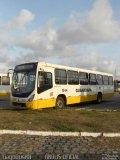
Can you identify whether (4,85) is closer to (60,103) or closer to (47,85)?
(60,103)

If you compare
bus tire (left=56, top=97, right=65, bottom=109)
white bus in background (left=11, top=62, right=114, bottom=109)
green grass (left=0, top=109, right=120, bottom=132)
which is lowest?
green grass (left=0, top=109, right=120, bottom=132)

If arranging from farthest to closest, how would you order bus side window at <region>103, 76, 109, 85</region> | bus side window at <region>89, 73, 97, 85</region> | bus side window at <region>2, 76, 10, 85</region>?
bus side window at <region>2, 76, 10, 85</region> < bus side window at <region>103, 76, 109, 85</region> < bus side window at <region>89, 73, 97, 85</region>

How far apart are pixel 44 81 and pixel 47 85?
0.35 m

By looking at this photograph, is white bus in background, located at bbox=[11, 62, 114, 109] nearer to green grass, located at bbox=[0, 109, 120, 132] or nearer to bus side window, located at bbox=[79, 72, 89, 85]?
bus side window, located at bbox=[79, 72, 89, 85]

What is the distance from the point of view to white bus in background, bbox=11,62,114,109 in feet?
58.7

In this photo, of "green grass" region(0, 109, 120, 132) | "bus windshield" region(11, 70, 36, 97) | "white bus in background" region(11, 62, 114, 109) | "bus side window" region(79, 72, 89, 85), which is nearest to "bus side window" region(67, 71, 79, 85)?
"white bus in background" region(11, 62, 114, 109)

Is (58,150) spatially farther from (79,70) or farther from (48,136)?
(79,70)

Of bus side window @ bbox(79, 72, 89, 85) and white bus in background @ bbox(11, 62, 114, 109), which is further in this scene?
bus side window @ bbox(79, 72, 89, 85)

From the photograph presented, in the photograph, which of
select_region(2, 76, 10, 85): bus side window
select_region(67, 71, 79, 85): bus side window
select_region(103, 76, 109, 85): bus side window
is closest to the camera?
select_region(67, 71, 79, 85): bus side window

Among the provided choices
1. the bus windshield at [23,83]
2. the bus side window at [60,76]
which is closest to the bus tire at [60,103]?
the bus side window at [60,76]

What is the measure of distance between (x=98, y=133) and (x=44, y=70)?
8870 millimetres

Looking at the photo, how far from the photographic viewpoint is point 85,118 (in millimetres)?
13641

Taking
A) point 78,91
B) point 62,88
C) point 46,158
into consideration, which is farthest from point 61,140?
point 78,91

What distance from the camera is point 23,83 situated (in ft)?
60.4
